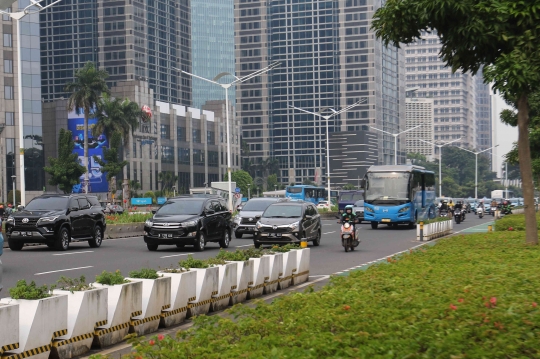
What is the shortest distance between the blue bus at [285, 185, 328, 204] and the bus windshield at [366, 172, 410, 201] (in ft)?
108

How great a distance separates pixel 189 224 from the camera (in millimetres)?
27562

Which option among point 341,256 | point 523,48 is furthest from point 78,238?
point 523,48

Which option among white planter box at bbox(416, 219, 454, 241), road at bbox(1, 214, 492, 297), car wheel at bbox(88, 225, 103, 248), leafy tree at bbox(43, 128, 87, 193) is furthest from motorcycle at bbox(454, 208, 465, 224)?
car wheel at bbox(88, 225, 103, 248)

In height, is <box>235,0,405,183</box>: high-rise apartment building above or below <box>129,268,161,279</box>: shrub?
above

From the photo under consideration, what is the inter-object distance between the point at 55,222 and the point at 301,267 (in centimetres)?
1147

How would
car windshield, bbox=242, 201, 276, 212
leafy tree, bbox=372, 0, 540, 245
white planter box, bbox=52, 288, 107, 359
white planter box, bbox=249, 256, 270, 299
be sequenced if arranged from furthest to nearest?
car windshield, bbox=242, 201, 276, 212 → white planter box, bbox=249, 256, 270, 299 → leafy tree, bbox=372, 0, 540, 245 → white planter box, bbox=52, 288, 107, 359

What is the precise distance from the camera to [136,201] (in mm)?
100688

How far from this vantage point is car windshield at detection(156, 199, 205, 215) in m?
28.7

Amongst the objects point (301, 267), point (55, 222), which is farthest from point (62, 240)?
point (301, 267)

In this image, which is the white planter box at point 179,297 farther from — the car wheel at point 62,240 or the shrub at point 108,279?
the car wheel at point 62,240

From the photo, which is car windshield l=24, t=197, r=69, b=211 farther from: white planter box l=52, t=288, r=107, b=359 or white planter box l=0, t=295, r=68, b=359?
white planter box l=0, t=295, r=68, b=359

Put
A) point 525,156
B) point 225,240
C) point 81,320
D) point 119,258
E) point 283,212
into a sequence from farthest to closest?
point 283,212 < point 225,240 < point 119,258 < point 525,156 < point 81,320

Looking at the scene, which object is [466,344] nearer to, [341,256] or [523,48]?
[523,48]

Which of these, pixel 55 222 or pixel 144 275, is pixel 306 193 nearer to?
pixel 55 222
